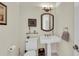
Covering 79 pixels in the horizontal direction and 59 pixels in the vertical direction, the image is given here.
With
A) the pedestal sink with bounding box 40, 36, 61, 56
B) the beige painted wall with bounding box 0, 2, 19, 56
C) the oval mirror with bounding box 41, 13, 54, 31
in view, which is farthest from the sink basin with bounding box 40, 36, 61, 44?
the beige painted wall with bounding box 0, 2, 19, 56

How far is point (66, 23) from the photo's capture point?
1491mm

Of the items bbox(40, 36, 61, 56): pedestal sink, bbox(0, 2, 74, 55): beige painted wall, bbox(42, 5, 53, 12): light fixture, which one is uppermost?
bbox(42, 5, 53, 12): light fixture

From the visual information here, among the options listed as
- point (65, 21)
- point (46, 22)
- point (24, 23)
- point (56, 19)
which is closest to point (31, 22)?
point (24, 23)

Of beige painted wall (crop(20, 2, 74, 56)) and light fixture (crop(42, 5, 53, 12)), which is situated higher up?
light fixture (crop(42, 5, 53, 12))

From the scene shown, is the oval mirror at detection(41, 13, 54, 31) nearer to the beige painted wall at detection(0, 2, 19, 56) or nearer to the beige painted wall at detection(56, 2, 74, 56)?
the beige painted wall at detection(56, 2, 74, 56)

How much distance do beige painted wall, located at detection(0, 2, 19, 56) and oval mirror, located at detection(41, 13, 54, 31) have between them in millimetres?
313

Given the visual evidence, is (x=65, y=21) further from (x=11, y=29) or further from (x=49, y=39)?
(x=11, y=29)

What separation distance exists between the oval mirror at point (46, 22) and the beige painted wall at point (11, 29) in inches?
12.3

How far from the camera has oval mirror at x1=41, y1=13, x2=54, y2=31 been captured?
58.2 inches

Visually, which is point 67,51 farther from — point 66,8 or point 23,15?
point 23,15

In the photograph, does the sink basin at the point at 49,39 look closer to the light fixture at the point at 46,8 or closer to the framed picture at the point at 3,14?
the light fixture at the point at 46,8

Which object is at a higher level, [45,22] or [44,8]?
[44,8]

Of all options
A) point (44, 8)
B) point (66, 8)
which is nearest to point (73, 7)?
point (66, 8)

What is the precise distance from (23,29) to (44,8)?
359mm
